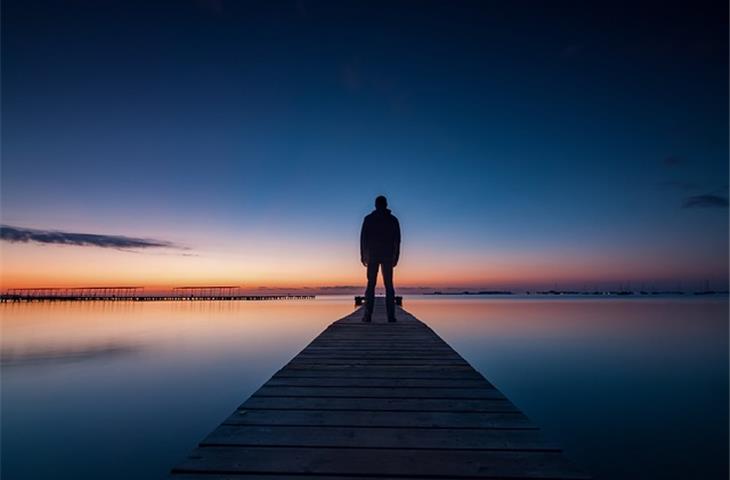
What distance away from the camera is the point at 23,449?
6.36 m

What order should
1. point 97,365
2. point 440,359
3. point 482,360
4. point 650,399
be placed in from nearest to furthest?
point 440,359, point 650,399, point 97,365, point 482,360

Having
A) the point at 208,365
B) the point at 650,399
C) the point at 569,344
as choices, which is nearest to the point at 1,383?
the point at 208,365

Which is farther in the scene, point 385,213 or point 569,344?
point 569,344

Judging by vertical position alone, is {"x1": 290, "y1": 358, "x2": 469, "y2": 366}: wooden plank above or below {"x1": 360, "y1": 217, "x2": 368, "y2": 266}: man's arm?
below

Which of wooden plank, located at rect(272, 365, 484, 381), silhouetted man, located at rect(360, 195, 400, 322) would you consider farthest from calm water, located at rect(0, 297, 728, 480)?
silhouetted man, located at rect(360, 195, 400, 322)

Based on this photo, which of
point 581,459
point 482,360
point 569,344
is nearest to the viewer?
point 581,459

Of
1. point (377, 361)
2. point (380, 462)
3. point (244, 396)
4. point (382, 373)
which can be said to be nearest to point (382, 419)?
point (380, 462)

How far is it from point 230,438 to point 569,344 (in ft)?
61.0

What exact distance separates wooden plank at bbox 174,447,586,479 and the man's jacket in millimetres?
5696

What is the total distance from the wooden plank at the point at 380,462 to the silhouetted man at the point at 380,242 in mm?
5686

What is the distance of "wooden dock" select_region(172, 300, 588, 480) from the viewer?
2.12 metres

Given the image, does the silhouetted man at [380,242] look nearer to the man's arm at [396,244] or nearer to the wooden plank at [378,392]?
the man's arm at [396,244]

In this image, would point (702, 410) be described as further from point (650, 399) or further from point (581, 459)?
point (581, 459)

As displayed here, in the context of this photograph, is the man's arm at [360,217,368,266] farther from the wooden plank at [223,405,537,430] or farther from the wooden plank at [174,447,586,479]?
the wooden plank at [174,447,586,479]
